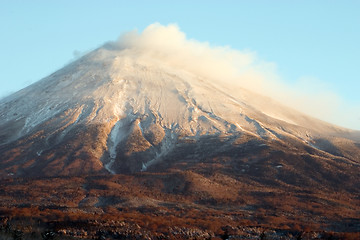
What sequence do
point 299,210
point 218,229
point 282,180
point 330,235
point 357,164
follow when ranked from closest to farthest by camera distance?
point 330,235 < point 218,229 < point 299,210 < point 282,180 < point 357,164

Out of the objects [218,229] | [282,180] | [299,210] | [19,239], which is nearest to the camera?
[19,239]

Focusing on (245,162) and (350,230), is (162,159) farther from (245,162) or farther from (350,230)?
(350,230)

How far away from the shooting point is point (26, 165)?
180875 millimetres

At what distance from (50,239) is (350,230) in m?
62.0

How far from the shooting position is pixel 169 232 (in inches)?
3930

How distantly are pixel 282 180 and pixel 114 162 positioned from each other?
2171 inches

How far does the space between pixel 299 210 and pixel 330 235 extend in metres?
36.0

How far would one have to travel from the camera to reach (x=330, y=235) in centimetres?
9694

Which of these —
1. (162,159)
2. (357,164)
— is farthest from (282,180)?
(162,159)

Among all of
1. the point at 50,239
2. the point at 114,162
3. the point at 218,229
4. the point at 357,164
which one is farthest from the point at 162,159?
the point at 50,239

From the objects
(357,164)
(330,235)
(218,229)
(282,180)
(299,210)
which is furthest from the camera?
(357,164)

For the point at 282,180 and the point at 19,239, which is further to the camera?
the point at 282,180

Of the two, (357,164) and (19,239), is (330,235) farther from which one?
(357,164)

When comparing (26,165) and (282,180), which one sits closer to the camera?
(282,180)
